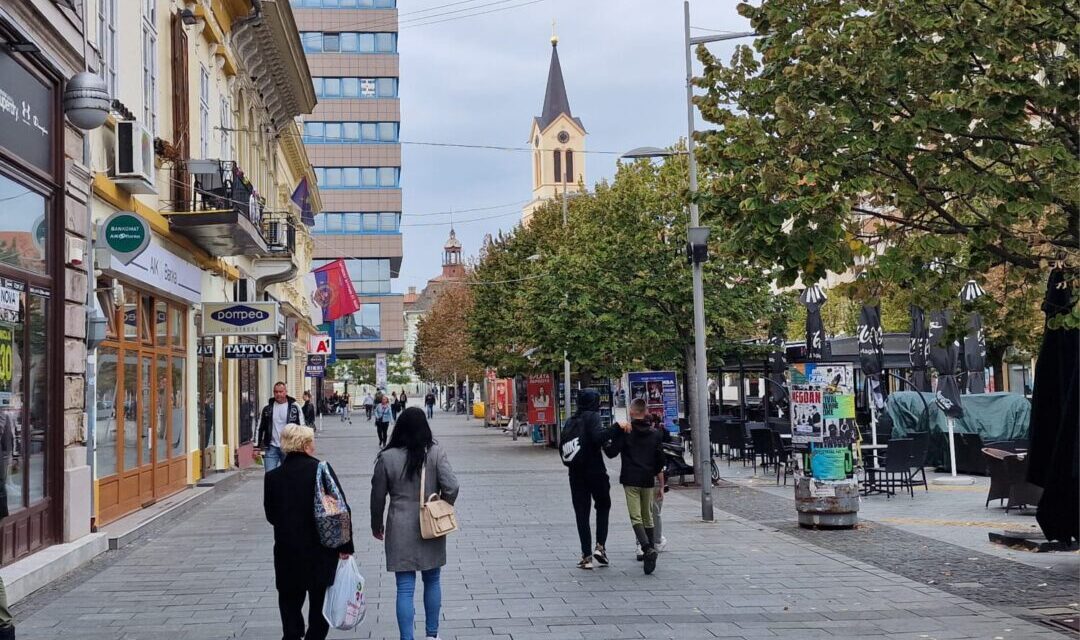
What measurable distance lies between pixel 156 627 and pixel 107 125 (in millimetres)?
8320

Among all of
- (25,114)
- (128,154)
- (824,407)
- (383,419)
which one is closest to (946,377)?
(824,407)

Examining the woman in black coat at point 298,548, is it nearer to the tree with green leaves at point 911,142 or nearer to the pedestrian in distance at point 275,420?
the tree with green leaves at point 911,142

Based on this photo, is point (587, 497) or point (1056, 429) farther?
point (587, 497)

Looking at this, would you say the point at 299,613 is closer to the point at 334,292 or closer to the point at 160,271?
the point at 160,271

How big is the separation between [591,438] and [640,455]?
1.68 feet

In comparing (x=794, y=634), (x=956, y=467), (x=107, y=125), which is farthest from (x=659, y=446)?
(x=956, y=467)

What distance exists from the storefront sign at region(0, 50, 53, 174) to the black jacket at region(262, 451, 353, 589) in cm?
540

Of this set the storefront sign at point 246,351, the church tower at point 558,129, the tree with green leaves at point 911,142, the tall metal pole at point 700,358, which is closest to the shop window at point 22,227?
the tree with green leaves at point 911,142

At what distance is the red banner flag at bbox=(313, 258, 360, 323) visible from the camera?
45375mm

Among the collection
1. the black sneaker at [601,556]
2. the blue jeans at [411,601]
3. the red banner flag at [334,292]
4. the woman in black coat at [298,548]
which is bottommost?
the black sneaker at [601,556]

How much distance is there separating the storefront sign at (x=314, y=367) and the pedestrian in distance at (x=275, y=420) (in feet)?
113

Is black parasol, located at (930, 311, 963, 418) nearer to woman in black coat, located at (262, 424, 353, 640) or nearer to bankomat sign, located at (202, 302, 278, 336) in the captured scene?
bankomat sign, located at (202, 302, 278, 336)

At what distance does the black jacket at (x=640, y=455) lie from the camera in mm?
11664

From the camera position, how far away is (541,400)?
36.8 meters
